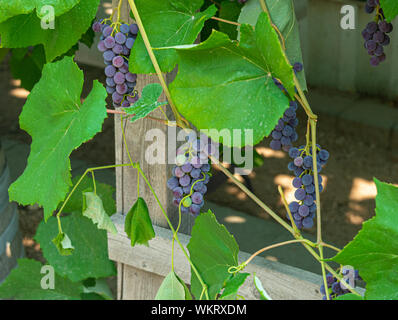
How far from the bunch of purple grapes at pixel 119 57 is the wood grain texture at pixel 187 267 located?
1.29 feet

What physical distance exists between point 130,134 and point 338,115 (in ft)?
9.86

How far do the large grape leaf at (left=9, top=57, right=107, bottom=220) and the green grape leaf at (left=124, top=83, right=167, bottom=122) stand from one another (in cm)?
6

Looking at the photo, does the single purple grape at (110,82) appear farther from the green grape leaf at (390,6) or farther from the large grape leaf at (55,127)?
the green grape leaf at (390,6)

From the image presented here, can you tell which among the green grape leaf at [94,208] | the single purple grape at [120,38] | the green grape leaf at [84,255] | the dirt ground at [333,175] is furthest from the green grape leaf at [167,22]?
the dirt ground at [333,175]

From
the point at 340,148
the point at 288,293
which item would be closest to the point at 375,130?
the point at 340,148

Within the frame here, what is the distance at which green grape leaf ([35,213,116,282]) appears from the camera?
1592mm

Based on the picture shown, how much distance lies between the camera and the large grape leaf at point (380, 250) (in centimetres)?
77

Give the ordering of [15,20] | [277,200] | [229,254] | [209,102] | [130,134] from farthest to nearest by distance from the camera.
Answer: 1. [277,200]
2. [130,134]
3. [15,20]
4. [229,254]
5. [209,102]

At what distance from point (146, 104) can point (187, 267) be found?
499mm

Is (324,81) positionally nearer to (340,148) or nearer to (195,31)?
(340,148)

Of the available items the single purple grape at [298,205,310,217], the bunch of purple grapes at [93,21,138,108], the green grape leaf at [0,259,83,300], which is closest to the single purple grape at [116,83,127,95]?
the bunch of purple grapes at [93,21,138,108]

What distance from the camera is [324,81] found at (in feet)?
14.7

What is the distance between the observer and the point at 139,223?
116 cm

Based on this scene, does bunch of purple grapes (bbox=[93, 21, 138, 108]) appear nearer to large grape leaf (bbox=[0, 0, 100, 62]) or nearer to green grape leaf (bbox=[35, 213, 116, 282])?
large grape leaf (bbox=[0, 0, 100, 62])
